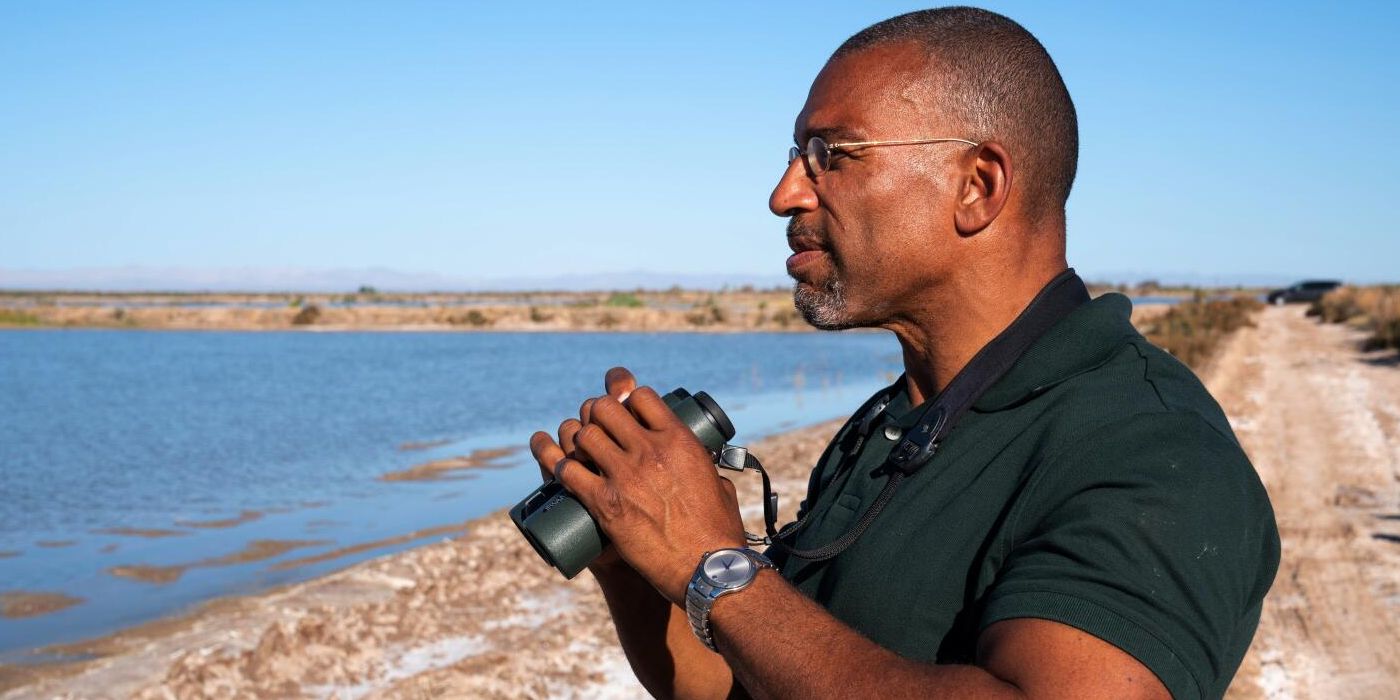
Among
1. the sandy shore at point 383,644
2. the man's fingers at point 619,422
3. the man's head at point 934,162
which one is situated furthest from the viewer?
the sandy shore at point 383,644

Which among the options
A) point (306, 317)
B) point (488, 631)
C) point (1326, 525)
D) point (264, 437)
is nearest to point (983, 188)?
point (488, 631)

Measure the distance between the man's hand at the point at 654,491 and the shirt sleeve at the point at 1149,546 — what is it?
0.34m

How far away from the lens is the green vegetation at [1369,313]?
2402cm

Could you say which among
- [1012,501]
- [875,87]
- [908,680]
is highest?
[875,87]

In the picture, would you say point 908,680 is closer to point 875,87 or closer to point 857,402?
point 875,87

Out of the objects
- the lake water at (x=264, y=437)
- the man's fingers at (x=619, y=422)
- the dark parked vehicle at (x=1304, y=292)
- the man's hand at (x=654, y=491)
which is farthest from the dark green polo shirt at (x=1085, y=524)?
the dark parked vehicle at (x=1304, y=292)

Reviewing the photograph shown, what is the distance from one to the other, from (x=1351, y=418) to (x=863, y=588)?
14.2 m

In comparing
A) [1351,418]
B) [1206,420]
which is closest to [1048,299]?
[1206,420]

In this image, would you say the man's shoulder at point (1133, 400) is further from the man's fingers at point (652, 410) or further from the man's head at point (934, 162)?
the man's fingers at point (652, 410)

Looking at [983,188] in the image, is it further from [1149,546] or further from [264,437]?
[264,437]

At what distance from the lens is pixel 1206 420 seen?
52.1 inches

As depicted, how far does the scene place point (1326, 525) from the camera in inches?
319

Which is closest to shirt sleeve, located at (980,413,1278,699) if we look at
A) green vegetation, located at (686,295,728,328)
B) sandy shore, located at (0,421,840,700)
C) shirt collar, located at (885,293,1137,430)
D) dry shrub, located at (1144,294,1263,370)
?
shirt collar, located at (885,293,1137,430)

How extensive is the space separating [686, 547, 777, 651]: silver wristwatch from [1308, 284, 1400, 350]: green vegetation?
83.7 feet
